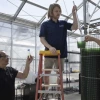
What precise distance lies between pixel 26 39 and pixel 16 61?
81 centimetres

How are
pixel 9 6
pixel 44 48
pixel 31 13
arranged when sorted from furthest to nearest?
pixel 31 13 < pixel 9 6 < pixel 44 48

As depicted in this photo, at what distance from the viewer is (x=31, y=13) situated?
588 cm

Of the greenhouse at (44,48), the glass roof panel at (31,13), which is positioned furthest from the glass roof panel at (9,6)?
the glass roof panel at (31,13)

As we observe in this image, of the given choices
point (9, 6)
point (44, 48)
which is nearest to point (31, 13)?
point (9, 6)

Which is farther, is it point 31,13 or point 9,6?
point 31,13

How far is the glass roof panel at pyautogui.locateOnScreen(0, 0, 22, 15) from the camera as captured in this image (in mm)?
5102

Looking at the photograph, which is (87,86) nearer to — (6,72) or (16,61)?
(6,72)

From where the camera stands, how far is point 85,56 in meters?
2.78

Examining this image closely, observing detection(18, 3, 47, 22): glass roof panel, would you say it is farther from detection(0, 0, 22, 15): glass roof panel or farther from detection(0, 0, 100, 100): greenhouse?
detection(0, 0, 22, 15): glass roof panel

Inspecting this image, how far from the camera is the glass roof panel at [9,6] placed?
5102 millimetres

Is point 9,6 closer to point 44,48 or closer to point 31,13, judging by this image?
point 31,13

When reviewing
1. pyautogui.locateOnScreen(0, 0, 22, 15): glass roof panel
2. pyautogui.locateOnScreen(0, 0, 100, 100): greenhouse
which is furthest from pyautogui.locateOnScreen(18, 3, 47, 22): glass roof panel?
pyautogui.locateOnScreen(0, 0, 22, 15): glass roof panel

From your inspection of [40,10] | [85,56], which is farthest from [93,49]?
[40,10]

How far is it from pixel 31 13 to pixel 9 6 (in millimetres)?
810
